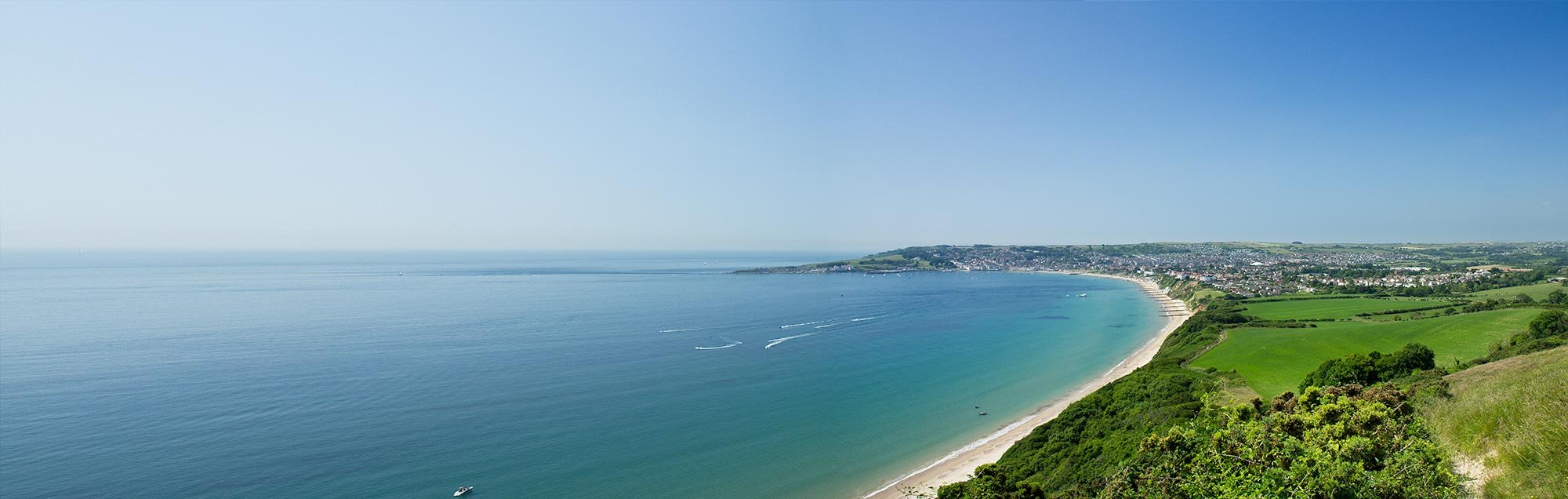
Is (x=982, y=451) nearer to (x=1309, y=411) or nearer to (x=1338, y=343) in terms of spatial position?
(x=1309, y=411)

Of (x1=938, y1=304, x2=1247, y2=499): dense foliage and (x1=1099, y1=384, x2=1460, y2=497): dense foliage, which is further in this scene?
(x1=938, y1=304, x2=1247, y2=499): dense foliage

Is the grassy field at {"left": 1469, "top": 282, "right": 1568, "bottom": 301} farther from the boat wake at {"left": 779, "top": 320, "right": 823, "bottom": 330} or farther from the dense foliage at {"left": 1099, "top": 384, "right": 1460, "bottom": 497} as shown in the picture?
the boat wake at {"left": 779, "top": 320, "right": 823, "bottom": 330}

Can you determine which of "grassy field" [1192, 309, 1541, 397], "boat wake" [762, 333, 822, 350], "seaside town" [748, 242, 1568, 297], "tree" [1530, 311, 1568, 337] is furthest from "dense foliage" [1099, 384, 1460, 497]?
"seaside town" [748, 242, 1568, 297]

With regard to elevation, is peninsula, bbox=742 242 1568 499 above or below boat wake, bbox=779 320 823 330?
above

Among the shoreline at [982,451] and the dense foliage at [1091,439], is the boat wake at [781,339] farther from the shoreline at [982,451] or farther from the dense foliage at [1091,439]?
the dense foliage at [1091,439]

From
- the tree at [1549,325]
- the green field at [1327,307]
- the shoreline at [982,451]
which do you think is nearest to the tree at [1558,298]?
the green field at [1327,307]

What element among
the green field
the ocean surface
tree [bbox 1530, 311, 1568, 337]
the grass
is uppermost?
the grass
